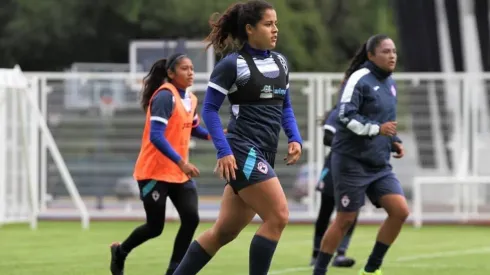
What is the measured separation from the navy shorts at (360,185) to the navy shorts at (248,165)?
2.41 metres

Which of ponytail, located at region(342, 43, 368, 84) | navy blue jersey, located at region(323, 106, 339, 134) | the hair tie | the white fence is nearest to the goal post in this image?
the white fence

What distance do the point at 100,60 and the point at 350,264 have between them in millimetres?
30927

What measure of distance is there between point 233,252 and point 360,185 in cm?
428

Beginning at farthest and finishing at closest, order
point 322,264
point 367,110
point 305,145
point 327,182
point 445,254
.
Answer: point 305,145 < point 445,254 < point 327,182 < point 367,110 < point 322,264

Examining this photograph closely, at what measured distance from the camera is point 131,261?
13039 millimetres

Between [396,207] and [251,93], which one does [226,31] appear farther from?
[396,207]

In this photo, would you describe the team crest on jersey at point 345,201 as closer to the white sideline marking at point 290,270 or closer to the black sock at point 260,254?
the white sideline marking at point 290,270

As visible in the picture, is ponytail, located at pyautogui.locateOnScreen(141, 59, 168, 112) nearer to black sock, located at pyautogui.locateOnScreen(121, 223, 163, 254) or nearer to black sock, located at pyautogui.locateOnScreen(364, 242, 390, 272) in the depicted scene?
black sock, located at pyautogui.locateOnScreen(121, 223, 163, 254)

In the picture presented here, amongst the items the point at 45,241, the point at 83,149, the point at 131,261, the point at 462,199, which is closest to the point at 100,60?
the point at 83,149

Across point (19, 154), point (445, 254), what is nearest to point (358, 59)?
point (445, 254)

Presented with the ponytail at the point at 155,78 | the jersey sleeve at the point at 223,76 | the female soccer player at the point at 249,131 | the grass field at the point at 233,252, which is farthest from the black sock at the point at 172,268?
the jersey sleeve at the point at 223,76

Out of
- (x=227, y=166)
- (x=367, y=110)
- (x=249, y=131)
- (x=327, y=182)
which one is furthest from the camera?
(x=327, y=182)

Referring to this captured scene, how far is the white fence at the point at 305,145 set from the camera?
21.3 meters

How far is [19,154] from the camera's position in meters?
20.1
